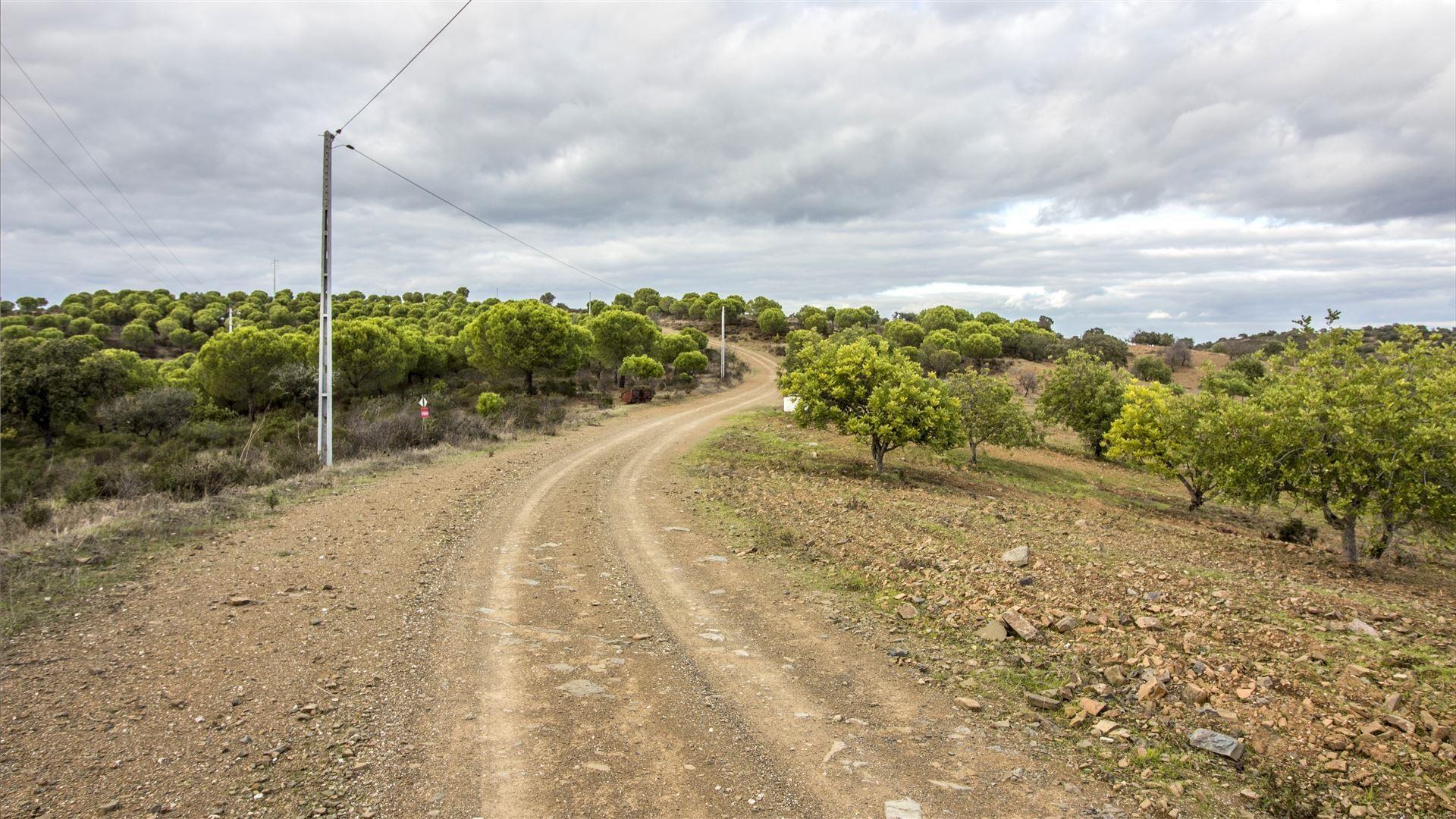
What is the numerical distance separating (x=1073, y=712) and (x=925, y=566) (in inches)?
150

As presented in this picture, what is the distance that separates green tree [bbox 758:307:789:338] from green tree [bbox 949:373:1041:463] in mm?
62541

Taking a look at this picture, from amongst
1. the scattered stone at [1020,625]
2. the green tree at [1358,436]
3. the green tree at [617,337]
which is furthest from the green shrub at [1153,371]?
the scattered stone at [1020,625]

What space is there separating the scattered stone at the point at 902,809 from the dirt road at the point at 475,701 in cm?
3

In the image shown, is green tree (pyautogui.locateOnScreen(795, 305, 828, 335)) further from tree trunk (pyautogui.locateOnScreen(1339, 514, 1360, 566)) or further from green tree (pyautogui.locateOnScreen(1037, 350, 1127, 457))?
tree trunk (pyautogui.locateOnScreen(1339, 514, 1360, 566))

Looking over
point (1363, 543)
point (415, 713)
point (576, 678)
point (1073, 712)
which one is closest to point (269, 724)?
point (415, 713)

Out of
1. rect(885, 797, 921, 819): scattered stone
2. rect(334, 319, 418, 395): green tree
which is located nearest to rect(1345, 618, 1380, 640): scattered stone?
rect(885, 797, 921, 819): scattered stone

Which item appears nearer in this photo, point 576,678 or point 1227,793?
point 1227,793

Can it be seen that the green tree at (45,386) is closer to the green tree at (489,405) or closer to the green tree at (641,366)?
Answer: the green tree at (489,405)

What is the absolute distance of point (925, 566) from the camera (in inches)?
382

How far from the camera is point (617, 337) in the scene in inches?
1962

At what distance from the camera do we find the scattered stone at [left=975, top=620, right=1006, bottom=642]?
7406 millimetres

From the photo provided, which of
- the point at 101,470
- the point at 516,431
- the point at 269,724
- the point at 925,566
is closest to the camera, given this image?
the point at 269,724

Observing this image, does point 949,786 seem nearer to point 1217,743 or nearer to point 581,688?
point 1217,743

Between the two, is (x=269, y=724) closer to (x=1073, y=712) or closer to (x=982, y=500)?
(x=1073, y=712)
